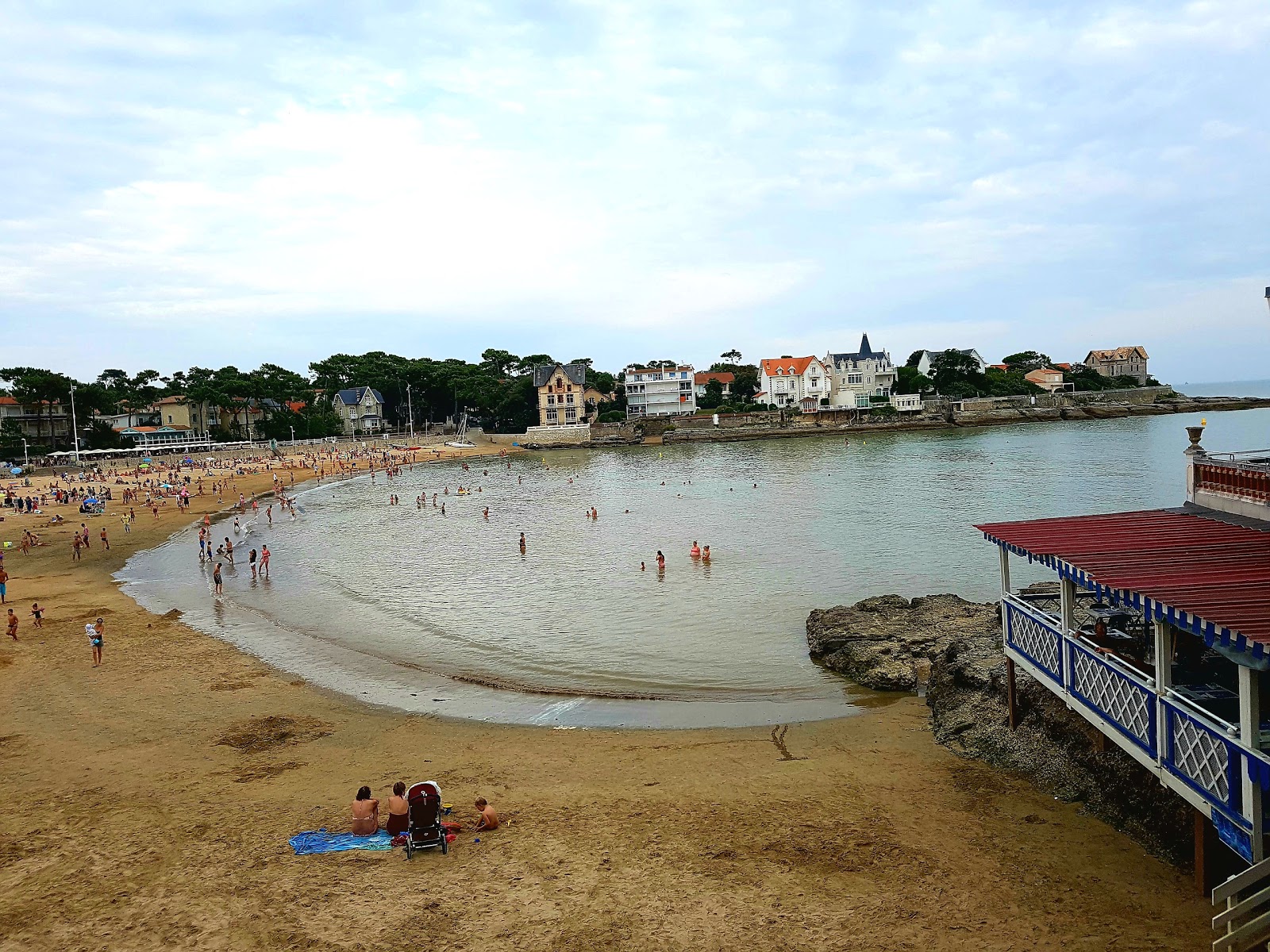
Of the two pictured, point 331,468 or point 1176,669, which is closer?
point 1176,669

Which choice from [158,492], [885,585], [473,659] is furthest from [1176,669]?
[158,492]

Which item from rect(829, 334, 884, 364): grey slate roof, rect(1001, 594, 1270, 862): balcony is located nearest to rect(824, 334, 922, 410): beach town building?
rect(829, 334, 884, 364): grey slate roof

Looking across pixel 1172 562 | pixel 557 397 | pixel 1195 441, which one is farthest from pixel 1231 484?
pixel 557 397

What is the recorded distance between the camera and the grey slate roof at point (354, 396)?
13512 centimetres

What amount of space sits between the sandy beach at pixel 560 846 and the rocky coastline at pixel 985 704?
1.15 ft

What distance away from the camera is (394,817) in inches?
417

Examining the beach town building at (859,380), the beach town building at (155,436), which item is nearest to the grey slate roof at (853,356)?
the beach town building at (859,380)

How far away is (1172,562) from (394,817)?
9963 millimetres

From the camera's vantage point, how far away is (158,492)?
61594mm

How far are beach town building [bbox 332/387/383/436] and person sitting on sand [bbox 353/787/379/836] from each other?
128 metres

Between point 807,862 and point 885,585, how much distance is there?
18975 mm

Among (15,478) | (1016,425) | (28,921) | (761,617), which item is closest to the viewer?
(28,921)

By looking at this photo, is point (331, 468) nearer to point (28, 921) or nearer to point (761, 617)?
point (761, 617)

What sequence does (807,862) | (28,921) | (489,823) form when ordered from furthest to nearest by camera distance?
(489,823), (807,862), (28,921)
